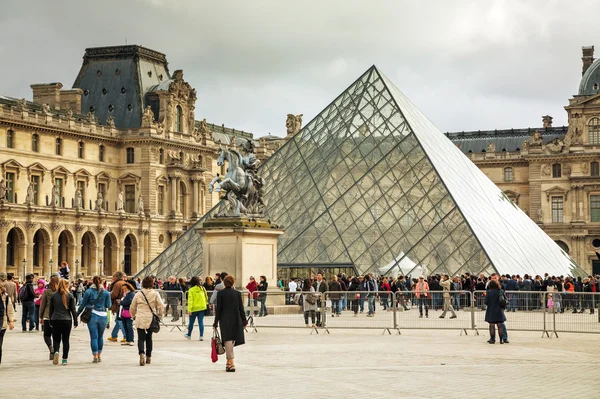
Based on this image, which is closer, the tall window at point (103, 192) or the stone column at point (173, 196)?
the tall window at point (103, 192)

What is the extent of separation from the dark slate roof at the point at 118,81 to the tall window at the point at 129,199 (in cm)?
443

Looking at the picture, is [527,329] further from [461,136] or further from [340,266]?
[461,136]

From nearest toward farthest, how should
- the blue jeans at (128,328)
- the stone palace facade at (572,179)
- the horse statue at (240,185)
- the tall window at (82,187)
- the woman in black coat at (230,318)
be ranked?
the woman in black coat at (230,318)
the blue jeans at (128,328)
the horse statue at (240,185)
the tall window at (82,187)
the stone palace facade at (572,179)

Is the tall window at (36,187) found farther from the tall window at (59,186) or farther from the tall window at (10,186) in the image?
the tall window at (10,186)

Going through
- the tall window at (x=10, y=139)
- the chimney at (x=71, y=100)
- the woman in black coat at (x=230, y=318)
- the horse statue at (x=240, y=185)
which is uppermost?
the chimney at (x=71, y=100)

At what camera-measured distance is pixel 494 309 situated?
19.2 m

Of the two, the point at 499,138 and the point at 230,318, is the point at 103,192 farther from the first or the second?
the point at 230,318

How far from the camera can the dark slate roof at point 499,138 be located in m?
91.9

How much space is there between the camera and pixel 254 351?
56.5 ft

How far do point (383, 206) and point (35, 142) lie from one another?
37.4 meters

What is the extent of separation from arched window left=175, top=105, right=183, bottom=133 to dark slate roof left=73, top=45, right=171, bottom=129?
265 cm

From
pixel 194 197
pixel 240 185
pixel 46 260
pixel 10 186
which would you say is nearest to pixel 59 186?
pixel 10 186

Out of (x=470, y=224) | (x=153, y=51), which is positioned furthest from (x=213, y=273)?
(x=153, y=51)

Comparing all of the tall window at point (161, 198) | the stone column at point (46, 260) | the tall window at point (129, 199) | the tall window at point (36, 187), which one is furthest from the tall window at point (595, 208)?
the tall window at point (36, 187)
